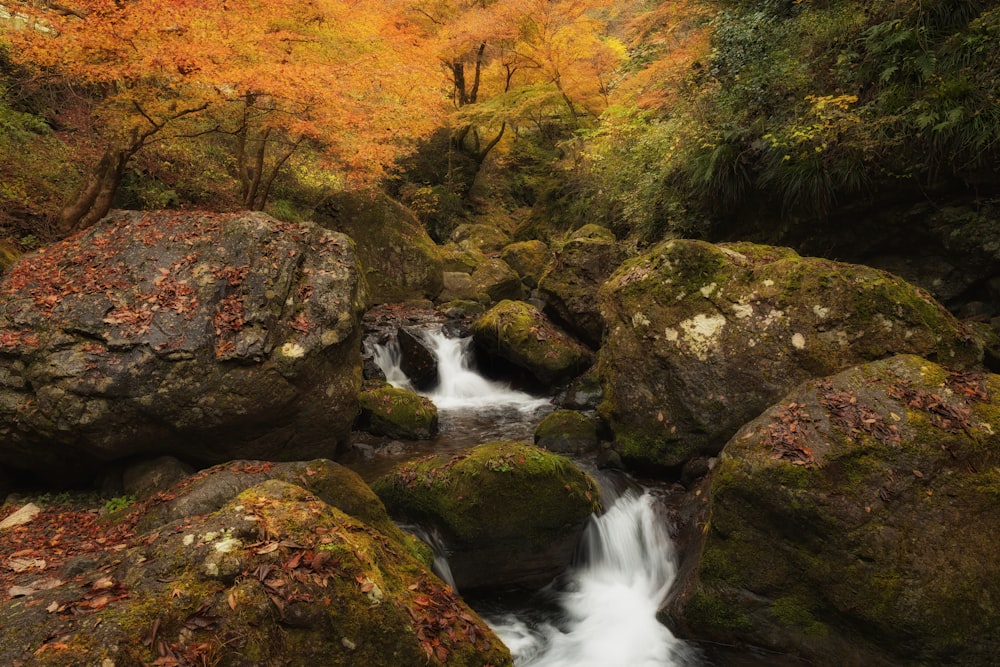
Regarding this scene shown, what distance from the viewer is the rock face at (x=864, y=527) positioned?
4.19 meters

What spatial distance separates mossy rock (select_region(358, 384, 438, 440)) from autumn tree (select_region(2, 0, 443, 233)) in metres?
4.99

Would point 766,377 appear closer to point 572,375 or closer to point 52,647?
point 572,375

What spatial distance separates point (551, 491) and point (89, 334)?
5.85 metres

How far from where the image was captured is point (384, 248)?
16.0m

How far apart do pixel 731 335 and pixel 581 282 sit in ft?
16.8

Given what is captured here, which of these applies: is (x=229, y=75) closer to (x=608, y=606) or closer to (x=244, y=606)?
(x=244, y=606)

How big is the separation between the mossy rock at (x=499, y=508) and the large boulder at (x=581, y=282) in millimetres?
5926

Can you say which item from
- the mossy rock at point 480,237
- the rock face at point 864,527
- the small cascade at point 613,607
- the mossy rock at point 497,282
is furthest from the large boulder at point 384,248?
the rock face at point 864,527

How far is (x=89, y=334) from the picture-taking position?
654 cm

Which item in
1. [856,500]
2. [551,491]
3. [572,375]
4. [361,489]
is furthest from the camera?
[572,375]

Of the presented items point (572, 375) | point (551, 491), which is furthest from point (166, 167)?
point (551, 491)

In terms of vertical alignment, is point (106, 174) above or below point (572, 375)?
above

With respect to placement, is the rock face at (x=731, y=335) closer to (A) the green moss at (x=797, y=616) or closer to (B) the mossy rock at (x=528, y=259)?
(A) the green moss at (x=797, y=616)

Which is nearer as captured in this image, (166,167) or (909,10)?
(909,10)
